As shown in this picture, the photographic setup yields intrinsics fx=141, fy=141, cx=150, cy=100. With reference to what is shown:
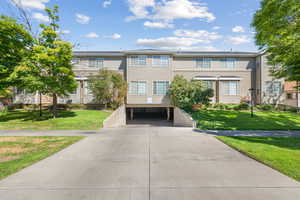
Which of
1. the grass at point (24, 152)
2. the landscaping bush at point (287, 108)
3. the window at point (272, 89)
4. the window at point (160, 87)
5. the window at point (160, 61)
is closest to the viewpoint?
the grass at point (24, 152)

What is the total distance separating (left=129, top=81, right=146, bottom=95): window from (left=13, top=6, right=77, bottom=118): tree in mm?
8361

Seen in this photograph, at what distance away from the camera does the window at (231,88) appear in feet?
73.8

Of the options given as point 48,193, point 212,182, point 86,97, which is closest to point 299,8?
point 212,182

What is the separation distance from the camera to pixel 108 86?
18.7 meters

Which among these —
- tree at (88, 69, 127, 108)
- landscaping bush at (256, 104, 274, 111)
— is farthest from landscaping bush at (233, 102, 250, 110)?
tree at (88, 69, 127, 108)

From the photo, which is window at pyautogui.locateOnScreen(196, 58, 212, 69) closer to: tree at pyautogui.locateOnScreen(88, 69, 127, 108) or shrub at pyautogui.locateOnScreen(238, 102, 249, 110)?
shrub at pyautogui.locateOnScreen(238, 102, 249, 110)

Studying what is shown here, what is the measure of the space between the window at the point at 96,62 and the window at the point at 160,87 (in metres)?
9.41

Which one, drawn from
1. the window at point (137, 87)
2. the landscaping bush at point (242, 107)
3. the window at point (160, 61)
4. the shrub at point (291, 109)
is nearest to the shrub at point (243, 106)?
the landscaping bush at point (242, 107)

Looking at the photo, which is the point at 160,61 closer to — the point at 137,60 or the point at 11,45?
the point at 137,60

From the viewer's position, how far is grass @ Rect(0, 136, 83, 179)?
16.3 ft

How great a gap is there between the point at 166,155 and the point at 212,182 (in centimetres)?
240

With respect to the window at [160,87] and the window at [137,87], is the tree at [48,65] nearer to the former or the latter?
the window at [137,87]

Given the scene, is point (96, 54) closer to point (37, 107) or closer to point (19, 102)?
point (37, 107)

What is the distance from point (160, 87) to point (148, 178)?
17446mm
